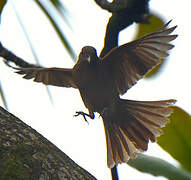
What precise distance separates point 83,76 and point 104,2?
2.77 ft

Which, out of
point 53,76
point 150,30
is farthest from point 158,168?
point 53,76

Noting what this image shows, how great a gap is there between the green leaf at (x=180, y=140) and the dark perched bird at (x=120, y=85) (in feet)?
0.45

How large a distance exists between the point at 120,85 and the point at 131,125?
0.46m

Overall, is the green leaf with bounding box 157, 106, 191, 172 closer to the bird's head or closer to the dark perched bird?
the dark perched bird

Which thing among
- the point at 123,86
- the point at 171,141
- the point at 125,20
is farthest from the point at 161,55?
the point at 125,20

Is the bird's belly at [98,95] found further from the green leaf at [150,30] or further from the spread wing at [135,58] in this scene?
the green leaf at [150,30]

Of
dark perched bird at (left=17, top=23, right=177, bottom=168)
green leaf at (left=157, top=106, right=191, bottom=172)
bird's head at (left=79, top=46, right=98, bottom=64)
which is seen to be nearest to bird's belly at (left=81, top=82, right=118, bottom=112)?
dark perched bird at (left=17, top=23, right=177, bottom=168)

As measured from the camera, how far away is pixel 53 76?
9.03 ft

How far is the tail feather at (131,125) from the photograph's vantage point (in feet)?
8.62

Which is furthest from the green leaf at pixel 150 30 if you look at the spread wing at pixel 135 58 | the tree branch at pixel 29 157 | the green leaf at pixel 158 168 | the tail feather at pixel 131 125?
the tree branch at pixel 29 157

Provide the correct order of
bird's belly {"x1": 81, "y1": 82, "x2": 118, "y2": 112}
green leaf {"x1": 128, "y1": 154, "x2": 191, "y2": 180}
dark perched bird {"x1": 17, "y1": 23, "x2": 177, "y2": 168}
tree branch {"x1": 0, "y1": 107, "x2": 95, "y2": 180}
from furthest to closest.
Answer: bird's belly {"x1": 81, "y1": 82, "x2": 118, "y2": 112} → dark perched bird {"x1": 17, "y1": 23, "x2": 177, "y2": 168} → green leaf {"x1": 128, "y1": 154, "x2": 191, "y2": 180} → tree branch {"x1": 0, "y1": 107, "x2": 95, "y2": 180}

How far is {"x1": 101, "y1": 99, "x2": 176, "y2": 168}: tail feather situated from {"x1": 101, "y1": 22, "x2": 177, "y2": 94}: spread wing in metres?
0.30

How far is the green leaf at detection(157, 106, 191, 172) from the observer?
2367 mm

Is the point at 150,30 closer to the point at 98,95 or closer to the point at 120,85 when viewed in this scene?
the point at 120,85
